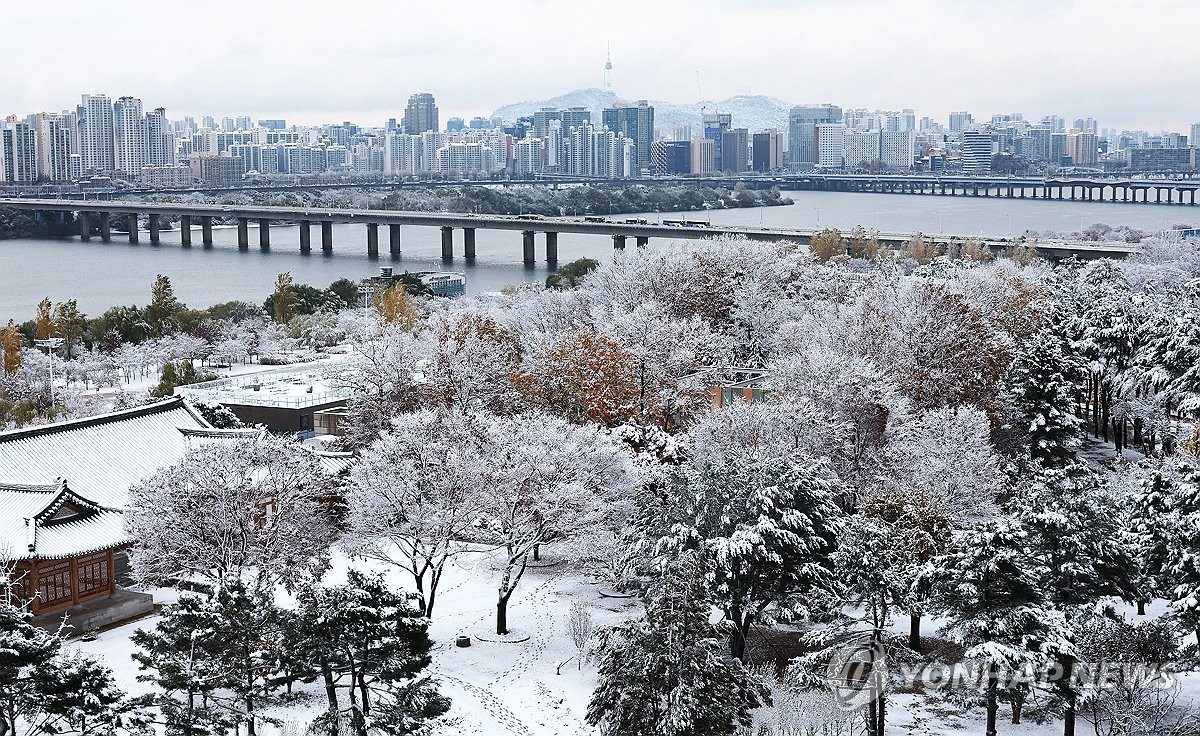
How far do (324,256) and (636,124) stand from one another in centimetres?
12110

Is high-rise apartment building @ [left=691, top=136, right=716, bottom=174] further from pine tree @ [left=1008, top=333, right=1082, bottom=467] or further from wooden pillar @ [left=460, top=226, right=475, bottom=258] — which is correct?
pine tree @ [left=1008, top=333, right=1082, bottom=467]

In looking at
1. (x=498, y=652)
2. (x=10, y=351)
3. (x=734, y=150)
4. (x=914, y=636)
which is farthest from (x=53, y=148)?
(x=914, y=636)

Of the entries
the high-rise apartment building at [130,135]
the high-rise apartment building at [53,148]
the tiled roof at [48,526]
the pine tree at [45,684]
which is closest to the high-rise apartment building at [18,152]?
the high-rise apartment building at [53,148]

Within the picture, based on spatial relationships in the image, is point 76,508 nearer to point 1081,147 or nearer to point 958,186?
point 958,186

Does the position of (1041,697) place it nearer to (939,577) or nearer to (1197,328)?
(939,577)

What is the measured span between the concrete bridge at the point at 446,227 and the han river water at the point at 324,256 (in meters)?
1.12

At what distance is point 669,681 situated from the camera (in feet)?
34.7

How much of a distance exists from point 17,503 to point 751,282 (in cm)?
1802

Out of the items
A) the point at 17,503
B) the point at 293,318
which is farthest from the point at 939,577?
the point at 293,318

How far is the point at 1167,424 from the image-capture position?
21516 millimetres

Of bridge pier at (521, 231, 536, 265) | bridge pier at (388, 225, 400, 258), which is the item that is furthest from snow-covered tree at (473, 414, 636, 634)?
bridge pier at (388, 225, 400, 258)

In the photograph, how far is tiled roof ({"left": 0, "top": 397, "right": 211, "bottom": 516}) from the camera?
54.2 ft

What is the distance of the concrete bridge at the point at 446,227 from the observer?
57500 millimetres

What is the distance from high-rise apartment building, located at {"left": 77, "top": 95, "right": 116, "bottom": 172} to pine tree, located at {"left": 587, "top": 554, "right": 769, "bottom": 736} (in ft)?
518
